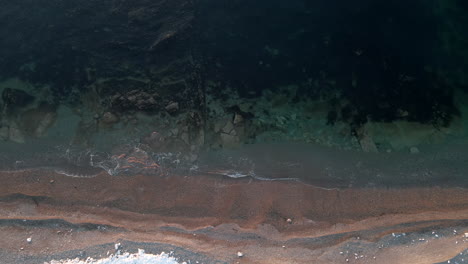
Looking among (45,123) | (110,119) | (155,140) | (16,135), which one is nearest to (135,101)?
(110,119)

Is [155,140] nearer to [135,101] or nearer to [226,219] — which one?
[135,101]

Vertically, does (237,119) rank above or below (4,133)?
above

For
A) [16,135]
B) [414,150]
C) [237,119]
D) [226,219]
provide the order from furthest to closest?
[16,135] < [237,119] < [414,150] < [226,219]

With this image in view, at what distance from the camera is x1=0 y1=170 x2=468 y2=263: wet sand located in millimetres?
6684

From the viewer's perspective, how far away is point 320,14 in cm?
831

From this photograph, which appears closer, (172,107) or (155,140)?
(155,140)

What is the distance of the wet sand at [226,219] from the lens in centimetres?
668

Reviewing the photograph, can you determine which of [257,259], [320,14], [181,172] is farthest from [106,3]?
[257,259]

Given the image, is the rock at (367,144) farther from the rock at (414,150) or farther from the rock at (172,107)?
the rock at (172,107)

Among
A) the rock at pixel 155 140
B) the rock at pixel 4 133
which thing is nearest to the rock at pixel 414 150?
the rock at pixel 155 140

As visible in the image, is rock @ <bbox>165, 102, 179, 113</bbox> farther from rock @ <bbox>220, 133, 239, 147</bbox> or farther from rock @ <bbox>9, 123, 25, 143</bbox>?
rock @ <bbox>9, 123, 25, 143</bbox>

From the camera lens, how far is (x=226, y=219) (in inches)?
282

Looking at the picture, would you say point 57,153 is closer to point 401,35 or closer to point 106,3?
point 106,3

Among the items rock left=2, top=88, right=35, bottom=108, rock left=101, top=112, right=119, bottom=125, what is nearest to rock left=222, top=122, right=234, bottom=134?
rock left=101, top=112, right=119, bottom=125
